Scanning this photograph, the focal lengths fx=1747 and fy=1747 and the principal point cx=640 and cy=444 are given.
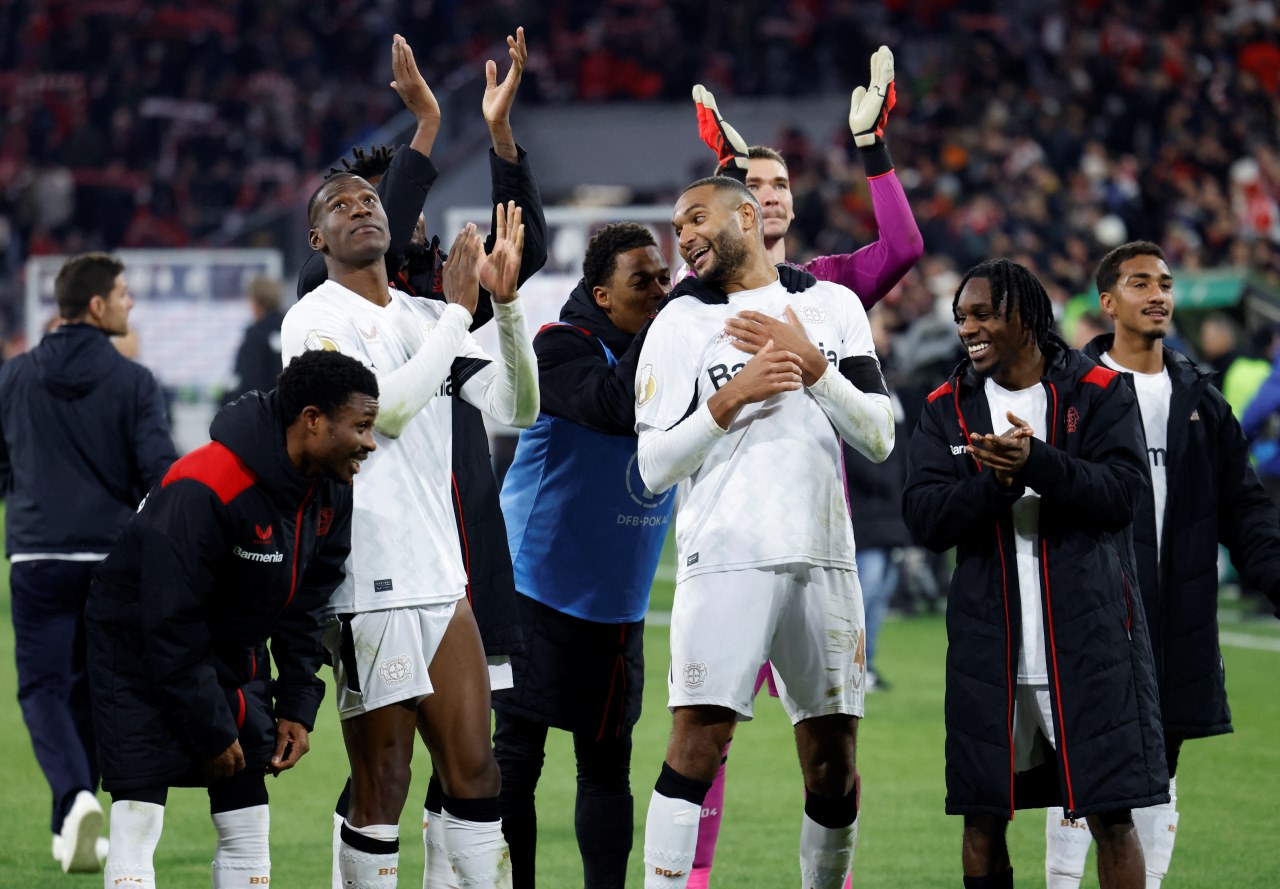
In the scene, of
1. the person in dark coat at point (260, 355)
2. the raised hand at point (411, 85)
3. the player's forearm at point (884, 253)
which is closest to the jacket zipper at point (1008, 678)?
the player's forearm at point (884, 253)

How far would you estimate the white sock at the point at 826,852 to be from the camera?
5.34m

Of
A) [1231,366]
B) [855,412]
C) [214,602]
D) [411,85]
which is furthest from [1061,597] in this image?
[1231,366]

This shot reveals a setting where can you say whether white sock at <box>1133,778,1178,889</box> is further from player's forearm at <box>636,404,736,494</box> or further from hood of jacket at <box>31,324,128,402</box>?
hood of jacket at <box>31,324,128,402</box>

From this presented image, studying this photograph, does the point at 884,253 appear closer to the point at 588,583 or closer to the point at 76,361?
the point at 588,583

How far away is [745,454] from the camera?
5113 mm

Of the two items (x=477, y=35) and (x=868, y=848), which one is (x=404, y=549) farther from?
(x=477, y=35)

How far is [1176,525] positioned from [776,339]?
1.66m

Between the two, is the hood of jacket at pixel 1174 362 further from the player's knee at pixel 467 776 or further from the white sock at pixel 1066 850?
the player's knee at pixel 467 776

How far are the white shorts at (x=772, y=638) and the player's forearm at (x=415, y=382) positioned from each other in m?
0.92

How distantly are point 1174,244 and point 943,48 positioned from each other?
7.54m

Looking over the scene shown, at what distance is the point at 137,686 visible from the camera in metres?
4.68

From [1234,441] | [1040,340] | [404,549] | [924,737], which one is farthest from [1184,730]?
[924,737]

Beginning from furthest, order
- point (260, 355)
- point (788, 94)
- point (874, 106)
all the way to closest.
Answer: point (788, 94) → point (260, 355) → point (874, 106)

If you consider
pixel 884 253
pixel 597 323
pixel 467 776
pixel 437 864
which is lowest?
pixel 437 864
